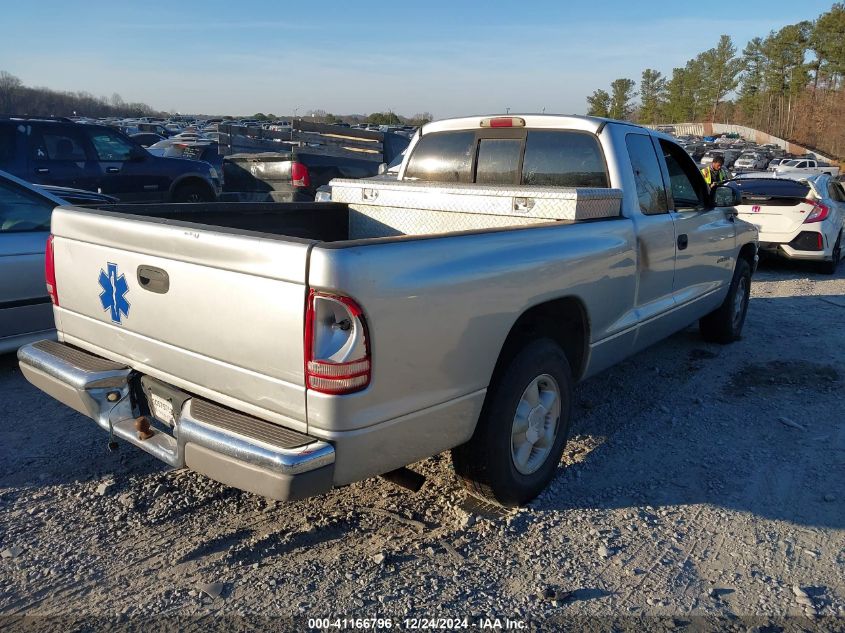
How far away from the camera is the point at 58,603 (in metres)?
2.71

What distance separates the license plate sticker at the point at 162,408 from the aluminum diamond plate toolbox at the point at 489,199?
2.11 m

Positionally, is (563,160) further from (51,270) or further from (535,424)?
(51,270)

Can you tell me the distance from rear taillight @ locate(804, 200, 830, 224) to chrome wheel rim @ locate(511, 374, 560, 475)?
8.10 m

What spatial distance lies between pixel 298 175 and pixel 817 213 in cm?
798

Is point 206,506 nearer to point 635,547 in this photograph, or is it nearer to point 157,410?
point 157,410

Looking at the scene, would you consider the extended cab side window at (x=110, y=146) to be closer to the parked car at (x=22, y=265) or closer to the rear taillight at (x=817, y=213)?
the parked car at (x=22, y=265)

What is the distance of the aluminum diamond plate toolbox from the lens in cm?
386

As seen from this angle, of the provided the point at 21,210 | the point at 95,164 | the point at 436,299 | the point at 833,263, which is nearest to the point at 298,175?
the point at 95,164

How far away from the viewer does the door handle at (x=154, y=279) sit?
2.91 m

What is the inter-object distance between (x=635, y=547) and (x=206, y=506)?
6.72 ft

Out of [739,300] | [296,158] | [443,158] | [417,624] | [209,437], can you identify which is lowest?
[417,624]

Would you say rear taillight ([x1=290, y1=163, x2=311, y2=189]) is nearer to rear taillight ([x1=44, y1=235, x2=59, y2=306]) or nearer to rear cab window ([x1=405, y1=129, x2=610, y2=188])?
rear cab window ([x1=405, y1=129, x2=610, y2=188])

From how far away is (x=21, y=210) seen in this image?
17.8 ft

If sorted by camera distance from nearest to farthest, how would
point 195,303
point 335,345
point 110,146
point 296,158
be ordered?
point 335,345, point 195,303, point 110,146, point 296,158
